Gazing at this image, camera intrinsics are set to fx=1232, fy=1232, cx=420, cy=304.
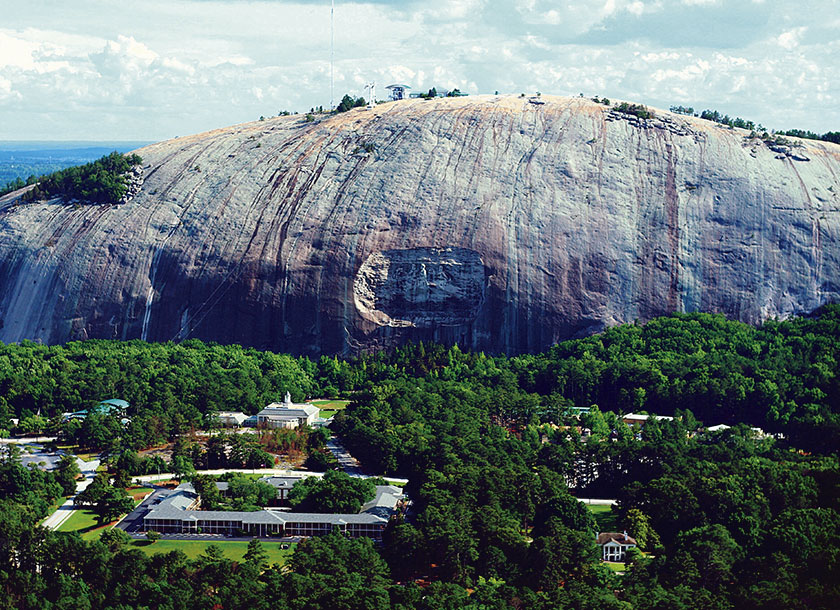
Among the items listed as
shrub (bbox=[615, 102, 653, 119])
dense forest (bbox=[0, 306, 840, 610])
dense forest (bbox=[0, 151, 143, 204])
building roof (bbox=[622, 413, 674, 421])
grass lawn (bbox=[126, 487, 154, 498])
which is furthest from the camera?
shrub (bbox=[615, 102, 653, 119])

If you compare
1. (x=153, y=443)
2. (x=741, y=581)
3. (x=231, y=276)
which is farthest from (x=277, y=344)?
(x=741, y=581)

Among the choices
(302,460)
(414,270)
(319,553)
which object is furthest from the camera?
(414,270)

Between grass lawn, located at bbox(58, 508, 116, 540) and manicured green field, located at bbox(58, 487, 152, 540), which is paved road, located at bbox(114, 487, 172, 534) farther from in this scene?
grass lawn, located at bbox(58, 508, 116, 540)

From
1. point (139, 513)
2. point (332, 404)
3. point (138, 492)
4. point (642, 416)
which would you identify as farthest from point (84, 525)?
point (642, 416)

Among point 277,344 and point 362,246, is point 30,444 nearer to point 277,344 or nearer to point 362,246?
point 277,344

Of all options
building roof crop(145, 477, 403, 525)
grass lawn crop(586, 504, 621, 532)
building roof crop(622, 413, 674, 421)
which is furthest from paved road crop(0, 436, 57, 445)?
building roof crop(622, 413, 674, 421)

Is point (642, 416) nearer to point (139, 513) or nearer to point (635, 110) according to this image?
point (139, 513)
